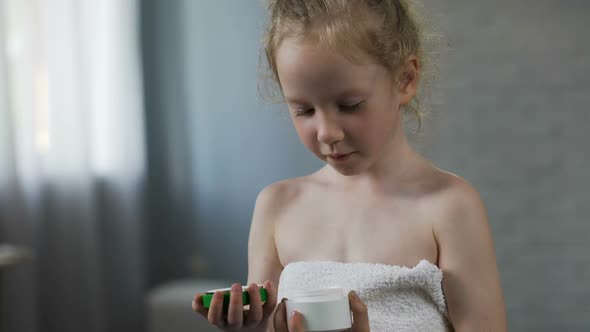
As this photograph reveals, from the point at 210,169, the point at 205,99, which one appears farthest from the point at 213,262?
the point at 205,99

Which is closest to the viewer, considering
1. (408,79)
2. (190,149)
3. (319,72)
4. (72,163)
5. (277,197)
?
(319,72)

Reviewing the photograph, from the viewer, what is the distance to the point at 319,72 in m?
0.92

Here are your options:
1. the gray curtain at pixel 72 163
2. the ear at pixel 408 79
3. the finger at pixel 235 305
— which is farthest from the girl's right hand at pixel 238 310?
the gray curtain at pixel 72 163

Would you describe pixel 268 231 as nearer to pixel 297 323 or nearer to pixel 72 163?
pixel 297 323

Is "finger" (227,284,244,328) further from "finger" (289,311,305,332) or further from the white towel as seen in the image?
the white towel

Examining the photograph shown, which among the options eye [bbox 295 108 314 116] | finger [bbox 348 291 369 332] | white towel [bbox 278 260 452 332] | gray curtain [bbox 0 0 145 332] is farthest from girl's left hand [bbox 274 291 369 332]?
gray curtain [bbox 0 0 145 332]

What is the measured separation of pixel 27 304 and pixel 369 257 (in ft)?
6.20

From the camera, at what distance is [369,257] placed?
3.36 feet

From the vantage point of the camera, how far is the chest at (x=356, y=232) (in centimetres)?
100

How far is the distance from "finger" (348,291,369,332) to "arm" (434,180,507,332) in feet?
0.57

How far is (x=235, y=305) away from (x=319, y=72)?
0.29 m

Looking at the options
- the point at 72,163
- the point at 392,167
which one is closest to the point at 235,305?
the point at 392,167

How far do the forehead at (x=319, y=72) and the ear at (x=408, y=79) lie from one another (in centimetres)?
9

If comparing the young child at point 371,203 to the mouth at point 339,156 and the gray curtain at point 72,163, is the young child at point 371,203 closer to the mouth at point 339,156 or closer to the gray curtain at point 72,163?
the mouth at point 339,156
